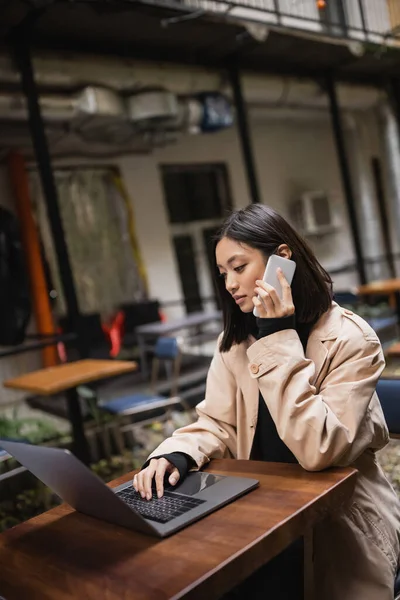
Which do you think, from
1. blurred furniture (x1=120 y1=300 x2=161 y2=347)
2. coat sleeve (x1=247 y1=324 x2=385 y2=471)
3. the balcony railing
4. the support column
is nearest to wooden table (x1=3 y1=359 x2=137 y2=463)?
coat sleeve (x1=247 y1=324 x2=385 y2=471)

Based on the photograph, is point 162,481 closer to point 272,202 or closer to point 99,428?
point 99,428

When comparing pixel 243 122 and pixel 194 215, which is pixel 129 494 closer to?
pixel 243 122

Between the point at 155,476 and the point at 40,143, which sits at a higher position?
the point at 40,143

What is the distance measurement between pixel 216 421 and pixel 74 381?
91.7 inches

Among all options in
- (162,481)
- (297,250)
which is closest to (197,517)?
(162,481)

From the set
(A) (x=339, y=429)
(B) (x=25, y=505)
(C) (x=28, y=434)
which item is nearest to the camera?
(A) (x=339, y=429)

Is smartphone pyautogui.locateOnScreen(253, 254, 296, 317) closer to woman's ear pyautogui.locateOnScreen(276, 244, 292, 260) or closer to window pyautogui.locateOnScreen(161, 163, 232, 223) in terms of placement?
woman's ear pyautogui.locateOnScreen(276, 244, 292, 260)

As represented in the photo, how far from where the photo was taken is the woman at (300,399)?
4.28 feet

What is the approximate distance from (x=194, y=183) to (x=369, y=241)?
314 centimetres

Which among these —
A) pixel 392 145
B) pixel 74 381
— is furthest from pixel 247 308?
pixel 392 145

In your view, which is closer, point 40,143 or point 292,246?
point 292,246

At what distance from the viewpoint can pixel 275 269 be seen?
1.44 metres

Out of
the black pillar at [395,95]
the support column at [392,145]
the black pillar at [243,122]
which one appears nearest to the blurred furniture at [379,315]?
the black pillar at [243,122]

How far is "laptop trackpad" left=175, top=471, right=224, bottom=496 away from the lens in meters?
1.35
